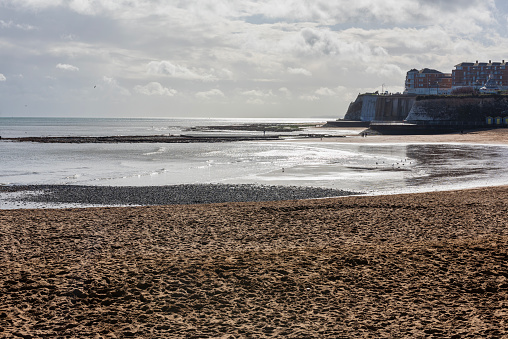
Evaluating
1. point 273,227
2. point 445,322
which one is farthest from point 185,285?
point 273,227

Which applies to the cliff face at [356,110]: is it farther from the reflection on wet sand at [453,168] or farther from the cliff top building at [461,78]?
the reflection on wet sand at [453,168]

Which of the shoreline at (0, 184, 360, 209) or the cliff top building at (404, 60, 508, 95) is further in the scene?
the cliff top building at (404, 60, 508, 95)

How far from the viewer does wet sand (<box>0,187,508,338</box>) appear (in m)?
7.07

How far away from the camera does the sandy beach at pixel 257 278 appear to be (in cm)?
706

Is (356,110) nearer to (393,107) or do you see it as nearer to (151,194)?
(393,107)

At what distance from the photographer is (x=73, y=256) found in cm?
1072

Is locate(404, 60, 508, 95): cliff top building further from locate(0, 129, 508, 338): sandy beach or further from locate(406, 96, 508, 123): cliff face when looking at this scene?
locate(0, 129, 508, 338): sandy beach

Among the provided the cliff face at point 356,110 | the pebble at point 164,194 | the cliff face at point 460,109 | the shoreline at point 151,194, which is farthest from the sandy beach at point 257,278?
the cliff face at point 356,110

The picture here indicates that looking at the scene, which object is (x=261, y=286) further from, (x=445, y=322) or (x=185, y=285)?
(x=445, y=322)

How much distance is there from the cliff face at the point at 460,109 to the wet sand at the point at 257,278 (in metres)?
92.1

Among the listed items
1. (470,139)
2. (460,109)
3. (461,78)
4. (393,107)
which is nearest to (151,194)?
A: (470,139)

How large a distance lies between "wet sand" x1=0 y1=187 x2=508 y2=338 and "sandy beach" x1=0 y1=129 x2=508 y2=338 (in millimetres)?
26

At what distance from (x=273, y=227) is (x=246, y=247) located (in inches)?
109

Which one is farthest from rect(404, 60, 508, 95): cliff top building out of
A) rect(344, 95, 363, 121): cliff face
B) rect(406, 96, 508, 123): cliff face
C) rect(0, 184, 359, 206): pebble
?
rect(0, 184, 359, 206): pebble
